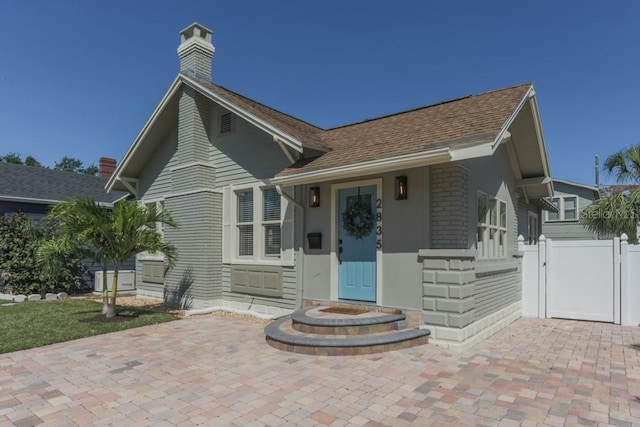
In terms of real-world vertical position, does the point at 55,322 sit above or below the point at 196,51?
below

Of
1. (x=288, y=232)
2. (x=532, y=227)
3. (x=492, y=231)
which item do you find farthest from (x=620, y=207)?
(x=288, y=232)

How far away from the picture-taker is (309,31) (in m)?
12.8

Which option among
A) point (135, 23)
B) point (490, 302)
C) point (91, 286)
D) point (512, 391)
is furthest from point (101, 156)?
point (512, 391)

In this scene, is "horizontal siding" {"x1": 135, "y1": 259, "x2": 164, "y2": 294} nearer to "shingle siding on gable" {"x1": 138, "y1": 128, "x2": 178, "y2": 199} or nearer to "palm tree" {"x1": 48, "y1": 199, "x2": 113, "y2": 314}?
"shingle siding on gable" {"x1": 138, "y1": 128, "x2": 178, "y2": 199}

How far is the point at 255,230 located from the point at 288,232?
1.05m

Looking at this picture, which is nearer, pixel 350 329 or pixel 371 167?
pixel 350 329

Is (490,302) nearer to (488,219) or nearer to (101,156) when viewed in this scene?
(488,219)

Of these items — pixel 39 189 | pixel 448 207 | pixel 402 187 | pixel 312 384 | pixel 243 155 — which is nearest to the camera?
pixel 312 384

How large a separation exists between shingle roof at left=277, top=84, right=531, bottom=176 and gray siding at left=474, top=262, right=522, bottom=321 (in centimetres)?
235

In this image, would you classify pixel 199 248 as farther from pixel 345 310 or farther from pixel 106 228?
pixel 345 310

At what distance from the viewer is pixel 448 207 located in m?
6.18

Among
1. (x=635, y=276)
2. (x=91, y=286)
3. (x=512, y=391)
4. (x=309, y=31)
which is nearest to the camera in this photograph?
(x=512, y=391)

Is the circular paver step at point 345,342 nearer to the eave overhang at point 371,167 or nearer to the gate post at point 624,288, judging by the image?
the eave overhang at point 371,167

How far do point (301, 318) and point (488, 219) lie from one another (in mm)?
4411
